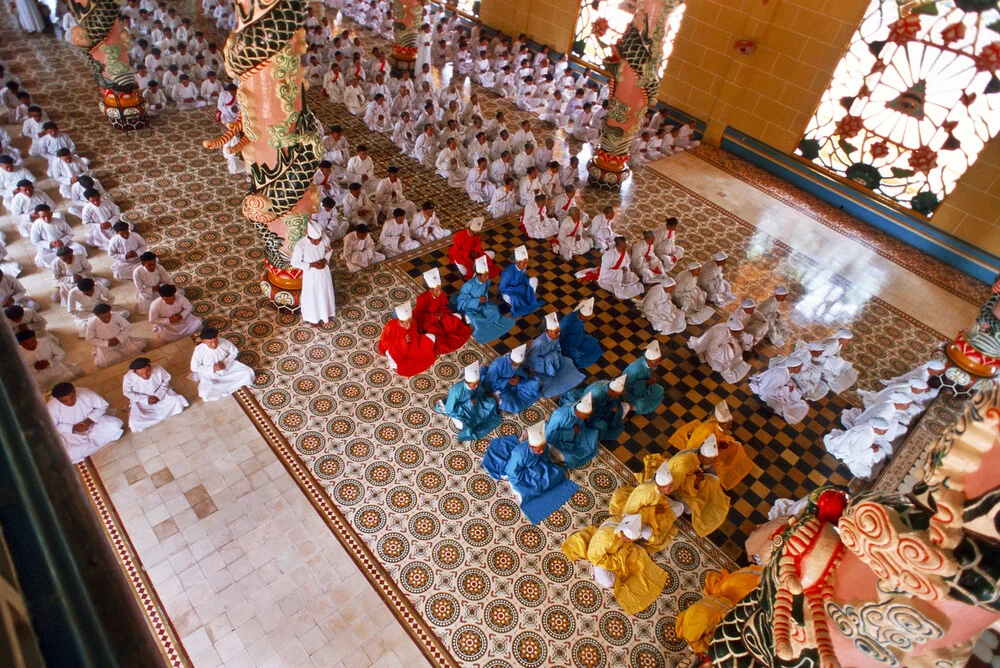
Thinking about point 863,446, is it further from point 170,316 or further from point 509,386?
point 170,316

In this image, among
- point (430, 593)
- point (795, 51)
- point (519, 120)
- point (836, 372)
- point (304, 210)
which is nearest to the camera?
point (430, 593)

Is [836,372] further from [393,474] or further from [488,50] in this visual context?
[488,50]

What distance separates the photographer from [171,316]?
7.78m

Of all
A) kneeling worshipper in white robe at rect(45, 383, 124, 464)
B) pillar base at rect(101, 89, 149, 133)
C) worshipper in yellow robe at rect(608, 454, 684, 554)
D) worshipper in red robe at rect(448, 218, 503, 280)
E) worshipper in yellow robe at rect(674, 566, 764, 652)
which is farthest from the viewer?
pillar base at rect(101, 89, 149, 133)

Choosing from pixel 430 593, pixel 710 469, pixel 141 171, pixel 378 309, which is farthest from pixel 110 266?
pixel 710 469

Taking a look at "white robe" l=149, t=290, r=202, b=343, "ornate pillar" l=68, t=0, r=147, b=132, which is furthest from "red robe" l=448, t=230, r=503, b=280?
"ornate pillar" l=68, t=0, r=147, b=132

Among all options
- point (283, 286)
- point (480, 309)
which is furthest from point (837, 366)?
point (283, 286)

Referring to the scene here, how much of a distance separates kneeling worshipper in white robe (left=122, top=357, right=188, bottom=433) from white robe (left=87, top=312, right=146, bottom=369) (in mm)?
855

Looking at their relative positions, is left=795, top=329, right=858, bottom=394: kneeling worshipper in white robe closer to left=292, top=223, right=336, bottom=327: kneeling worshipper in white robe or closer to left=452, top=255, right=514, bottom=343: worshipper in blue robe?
left=452, top=255, right=514, bottom=343: worshipper in blue robe

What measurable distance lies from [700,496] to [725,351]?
2698 mm

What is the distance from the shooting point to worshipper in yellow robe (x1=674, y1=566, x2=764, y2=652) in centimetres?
548

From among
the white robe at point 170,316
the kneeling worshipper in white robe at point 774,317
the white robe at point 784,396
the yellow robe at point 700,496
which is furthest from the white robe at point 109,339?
the kneeling worshipper in white robe at point 774,317

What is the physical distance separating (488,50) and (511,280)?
1050cm

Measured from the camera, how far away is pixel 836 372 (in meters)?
8.72
